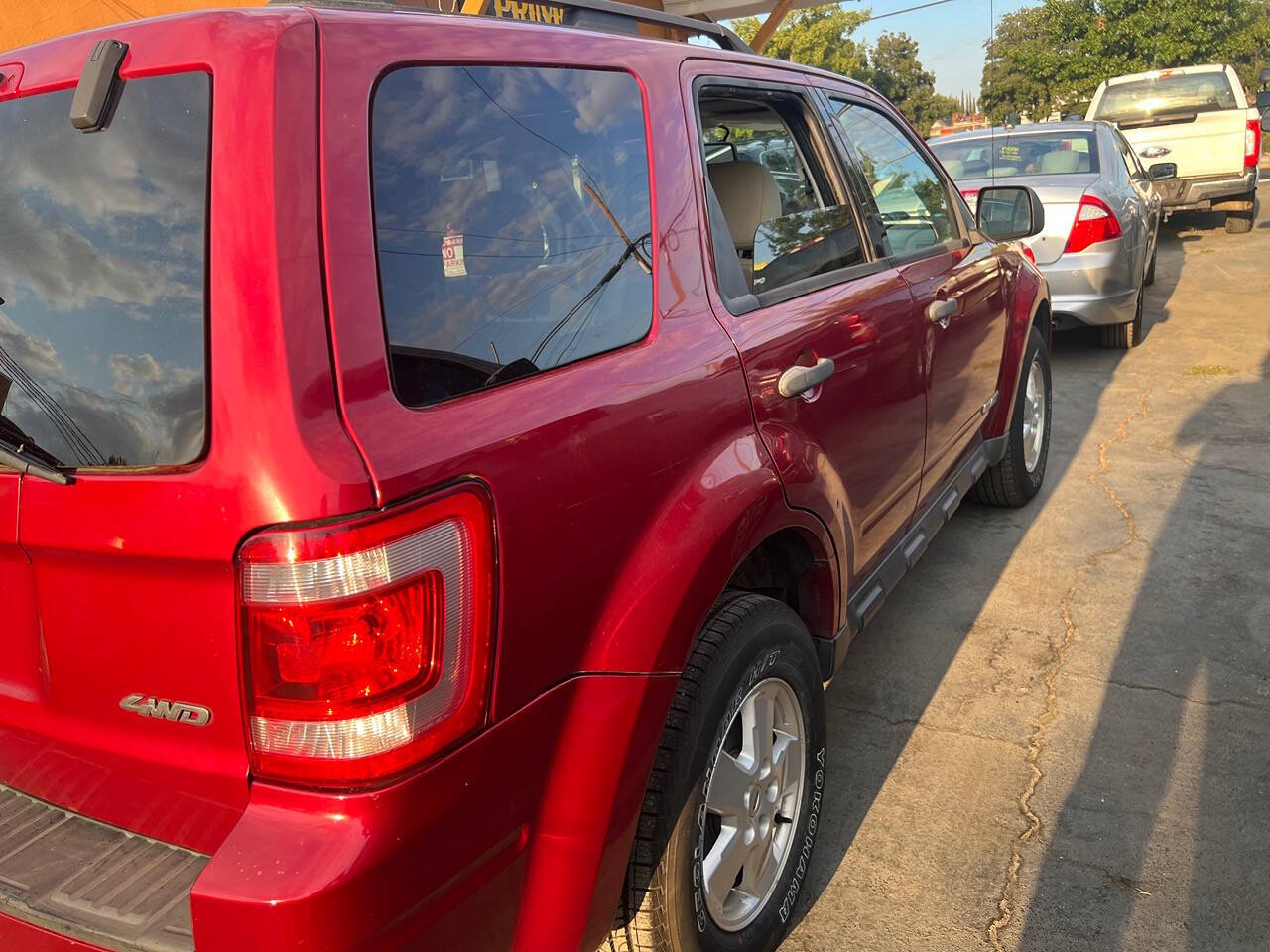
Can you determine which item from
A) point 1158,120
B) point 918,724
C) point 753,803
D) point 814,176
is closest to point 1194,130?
A: point 1158,120

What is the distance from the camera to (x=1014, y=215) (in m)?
4.45

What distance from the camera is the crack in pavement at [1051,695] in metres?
2.43

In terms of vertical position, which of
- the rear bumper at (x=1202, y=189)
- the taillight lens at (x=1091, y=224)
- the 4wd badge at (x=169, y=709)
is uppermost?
the rear bumper at (x=1202, y=189)

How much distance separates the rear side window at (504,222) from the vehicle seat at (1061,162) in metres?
6.55

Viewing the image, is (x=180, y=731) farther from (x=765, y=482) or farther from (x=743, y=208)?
(x=743, y=208)

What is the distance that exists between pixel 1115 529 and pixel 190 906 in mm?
4153

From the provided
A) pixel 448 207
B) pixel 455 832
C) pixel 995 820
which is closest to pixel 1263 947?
pixel 995 820

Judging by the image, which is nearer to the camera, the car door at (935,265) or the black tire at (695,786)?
the black tire at (695,786)

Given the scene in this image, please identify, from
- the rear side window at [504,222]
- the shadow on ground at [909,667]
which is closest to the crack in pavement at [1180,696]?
the shadow on ground at [909,667]

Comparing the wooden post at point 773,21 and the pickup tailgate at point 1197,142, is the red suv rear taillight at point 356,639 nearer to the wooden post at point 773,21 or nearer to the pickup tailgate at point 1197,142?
the wooden post at point 773,21

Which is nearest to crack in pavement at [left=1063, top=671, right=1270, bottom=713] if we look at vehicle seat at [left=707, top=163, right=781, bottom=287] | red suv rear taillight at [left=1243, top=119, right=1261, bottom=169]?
vehicle seat at [left=707, top=163, right=781, bottom=287]

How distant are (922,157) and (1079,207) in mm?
3543

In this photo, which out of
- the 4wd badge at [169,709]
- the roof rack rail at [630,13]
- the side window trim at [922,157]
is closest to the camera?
the 4wd badge at [169,709]

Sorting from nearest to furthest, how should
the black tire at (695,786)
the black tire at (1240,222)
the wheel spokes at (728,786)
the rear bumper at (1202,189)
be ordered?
the black tire at (695,786) < the wheel spokes at (728,786) < the rear bumper at (1202,189) < the black tire at (1240,222)
